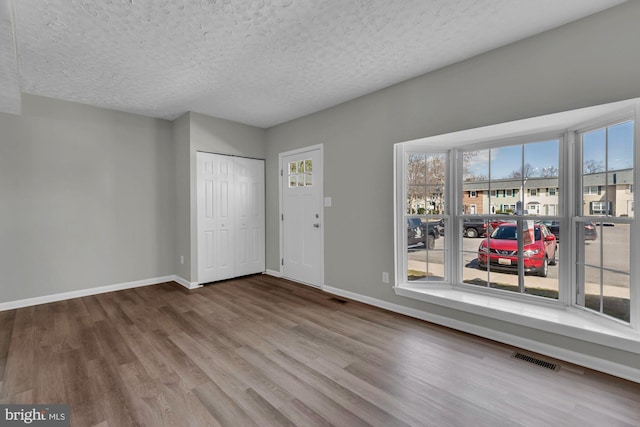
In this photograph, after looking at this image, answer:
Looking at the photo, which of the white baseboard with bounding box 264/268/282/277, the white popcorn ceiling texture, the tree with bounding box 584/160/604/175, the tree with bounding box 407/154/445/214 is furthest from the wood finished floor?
the white popcorn ceiling texture

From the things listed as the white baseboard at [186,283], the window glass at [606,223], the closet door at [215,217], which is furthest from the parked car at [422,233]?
the white baseboard at [186,283]

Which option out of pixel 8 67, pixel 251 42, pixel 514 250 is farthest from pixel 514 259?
pixel 8 67

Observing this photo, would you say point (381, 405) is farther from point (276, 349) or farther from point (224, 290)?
point (224, 290)

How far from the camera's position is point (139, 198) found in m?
4.54

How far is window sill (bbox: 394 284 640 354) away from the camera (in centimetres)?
215

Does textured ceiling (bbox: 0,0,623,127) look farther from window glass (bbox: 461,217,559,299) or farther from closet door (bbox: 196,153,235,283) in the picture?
window glass (bbox: 461,217,559,299)

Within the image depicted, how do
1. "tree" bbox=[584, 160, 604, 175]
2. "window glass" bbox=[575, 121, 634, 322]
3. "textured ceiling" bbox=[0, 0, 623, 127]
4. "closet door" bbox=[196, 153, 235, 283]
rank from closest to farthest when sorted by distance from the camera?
"textured ceiling" bbox=[0, 0, 623, 127]
"window glass" bbox=[575, 121, 634, 322]
"tree" bbox=[584, 160, 604, 175]
"closet door" bbox=[196, 153, 235, 283]

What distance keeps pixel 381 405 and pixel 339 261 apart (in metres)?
2.27

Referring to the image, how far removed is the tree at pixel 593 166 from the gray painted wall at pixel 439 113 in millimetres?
544

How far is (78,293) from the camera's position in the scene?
401 centimetres

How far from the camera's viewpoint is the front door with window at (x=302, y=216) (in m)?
4.37

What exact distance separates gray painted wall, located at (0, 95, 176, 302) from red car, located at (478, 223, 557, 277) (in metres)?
4.55

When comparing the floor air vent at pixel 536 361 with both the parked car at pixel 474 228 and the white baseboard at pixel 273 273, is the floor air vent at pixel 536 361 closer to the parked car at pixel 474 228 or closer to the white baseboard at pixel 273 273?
the parked car at pixel 474 228

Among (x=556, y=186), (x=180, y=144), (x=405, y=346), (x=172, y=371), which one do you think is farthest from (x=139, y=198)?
(x=556, y=186)
